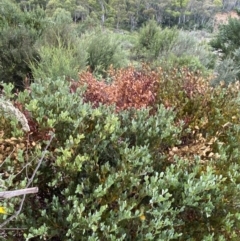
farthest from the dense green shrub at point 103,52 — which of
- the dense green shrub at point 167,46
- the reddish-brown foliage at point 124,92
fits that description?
the reddish-brown foliage at point 124,92

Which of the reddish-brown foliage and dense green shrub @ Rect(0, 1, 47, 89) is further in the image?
dense green shrub @ Rect(0, 1, 47, 89)

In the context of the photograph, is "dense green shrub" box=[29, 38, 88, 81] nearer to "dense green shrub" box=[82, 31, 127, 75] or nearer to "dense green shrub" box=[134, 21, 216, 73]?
"dense green shrub" box=[82, 31, 127, 75]

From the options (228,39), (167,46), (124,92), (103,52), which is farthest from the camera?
(228,39)

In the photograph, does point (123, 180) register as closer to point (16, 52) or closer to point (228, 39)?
point (16, 52)

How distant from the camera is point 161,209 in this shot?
1.40 metres

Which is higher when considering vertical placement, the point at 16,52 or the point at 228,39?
the point at 16,52

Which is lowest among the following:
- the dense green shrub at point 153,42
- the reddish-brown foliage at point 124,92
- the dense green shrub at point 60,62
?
the dense green shrub at point 153,42

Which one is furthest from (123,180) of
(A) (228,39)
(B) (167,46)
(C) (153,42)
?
(A) (228,39)

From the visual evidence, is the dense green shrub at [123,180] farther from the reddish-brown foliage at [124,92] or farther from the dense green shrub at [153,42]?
the dense green shrub at [153,42]

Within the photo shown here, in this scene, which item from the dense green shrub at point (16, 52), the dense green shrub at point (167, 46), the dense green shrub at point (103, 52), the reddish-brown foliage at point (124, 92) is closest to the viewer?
the reddish-brown foliage at point (124, 92)

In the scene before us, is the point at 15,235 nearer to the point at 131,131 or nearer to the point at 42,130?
the point at 42,130

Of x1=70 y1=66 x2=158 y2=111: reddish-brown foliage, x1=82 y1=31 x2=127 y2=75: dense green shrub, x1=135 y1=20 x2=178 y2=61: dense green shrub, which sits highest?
x1=70 y1=66 x2=158 y2=111: reddish-brown foliage

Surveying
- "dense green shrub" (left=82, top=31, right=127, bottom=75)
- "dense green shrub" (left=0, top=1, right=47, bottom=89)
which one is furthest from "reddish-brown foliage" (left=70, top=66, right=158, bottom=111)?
"dense green shrub" (left=82, top=31, right=127, bottom=75)

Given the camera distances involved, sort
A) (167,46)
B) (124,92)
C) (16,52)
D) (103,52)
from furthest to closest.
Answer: (167,46), (103,52), (16,52), (124,92)
